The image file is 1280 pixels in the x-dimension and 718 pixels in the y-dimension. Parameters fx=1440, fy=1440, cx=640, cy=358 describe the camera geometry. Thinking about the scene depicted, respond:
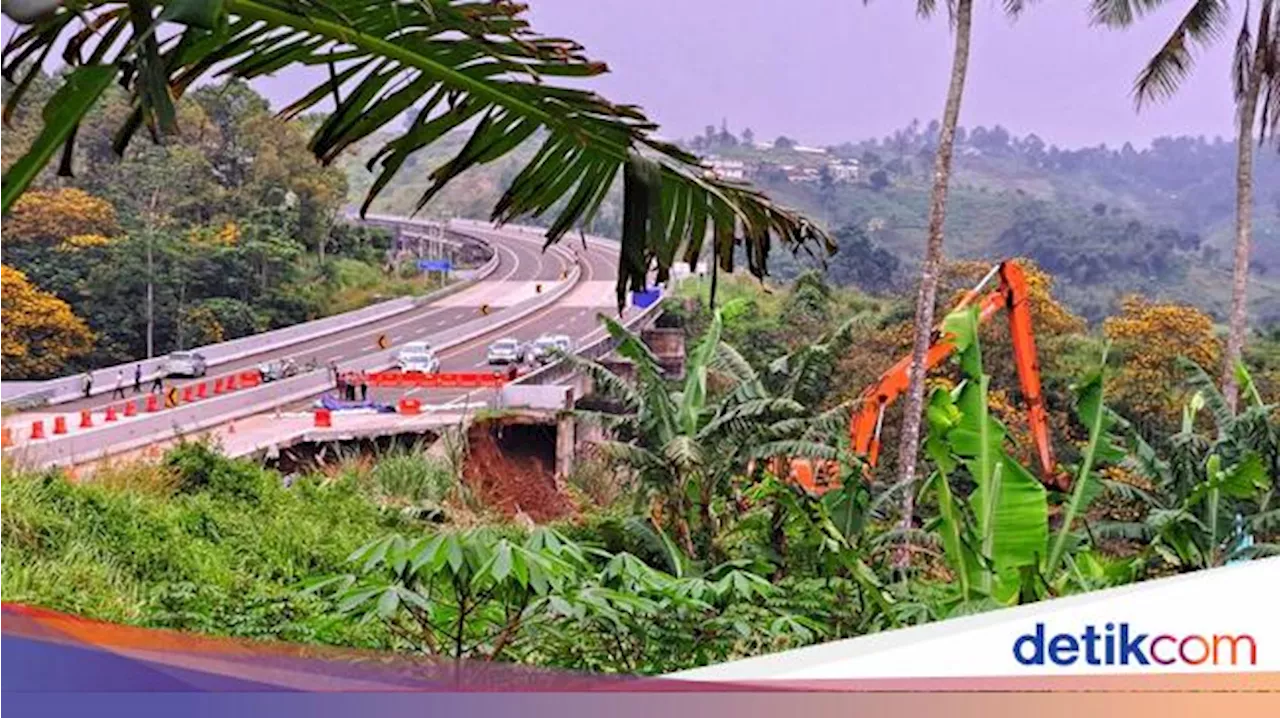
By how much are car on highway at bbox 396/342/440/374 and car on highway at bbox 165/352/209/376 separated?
4.09 ft

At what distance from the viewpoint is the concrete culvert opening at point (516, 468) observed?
9.10m

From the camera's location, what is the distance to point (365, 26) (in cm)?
161

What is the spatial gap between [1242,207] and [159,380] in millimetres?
6875

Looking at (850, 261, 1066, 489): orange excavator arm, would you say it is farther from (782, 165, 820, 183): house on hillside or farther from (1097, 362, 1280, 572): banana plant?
(782, 165, 820, 183): house on hillside

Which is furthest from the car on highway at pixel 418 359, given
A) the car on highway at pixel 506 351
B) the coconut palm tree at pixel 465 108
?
the coconut palm tree at pixel 465 108

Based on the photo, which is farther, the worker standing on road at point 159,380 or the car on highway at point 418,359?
the car on highway at point 418,359

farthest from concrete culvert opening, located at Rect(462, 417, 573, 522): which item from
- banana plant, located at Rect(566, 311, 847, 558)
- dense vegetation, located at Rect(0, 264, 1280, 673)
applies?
banana plant, located at Rect(566, 311, 847, 558)

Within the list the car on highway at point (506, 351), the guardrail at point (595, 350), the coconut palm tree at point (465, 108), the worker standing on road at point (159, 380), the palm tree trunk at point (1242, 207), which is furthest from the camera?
the car on highway at point (506, 351)

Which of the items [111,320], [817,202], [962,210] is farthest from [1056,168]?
[111,320]

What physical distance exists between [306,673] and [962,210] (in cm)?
1903

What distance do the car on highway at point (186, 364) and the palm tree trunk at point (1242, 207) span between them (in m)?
6.21

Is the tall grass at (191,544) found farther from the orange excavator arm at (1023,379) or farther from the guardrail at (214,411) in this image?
the orange excavator arm at (1023,379)

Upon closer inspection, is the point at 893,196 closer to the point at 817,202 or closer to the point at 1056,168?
the point at 817,202

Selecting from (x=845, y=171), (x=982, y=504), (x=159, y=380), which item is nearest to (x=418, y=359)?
(x=159, y=380)
